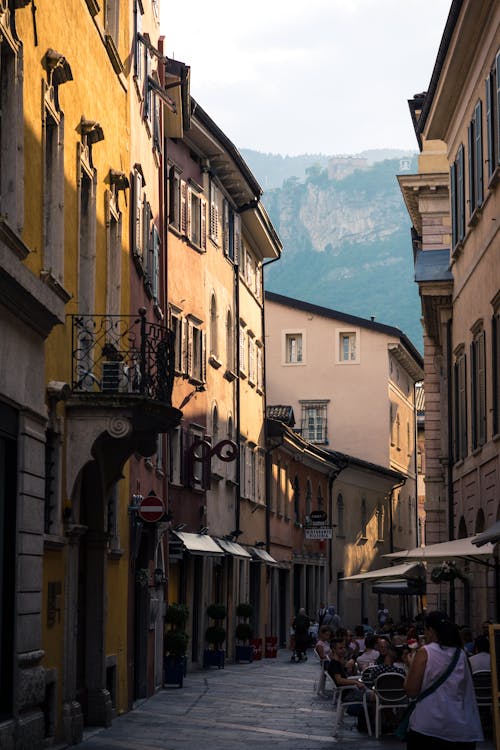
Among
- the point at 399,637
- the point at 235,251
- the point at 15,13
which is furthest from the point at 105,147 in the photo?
the point at 235,251

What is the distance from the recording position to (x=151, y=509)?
23.2m

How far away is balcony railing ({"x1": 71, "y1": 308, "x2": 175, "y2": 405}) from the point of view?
18.2 meters

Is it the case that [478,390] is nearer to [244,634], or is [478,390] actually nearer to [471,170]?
[471,170]

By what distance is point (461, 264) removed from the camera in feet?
102

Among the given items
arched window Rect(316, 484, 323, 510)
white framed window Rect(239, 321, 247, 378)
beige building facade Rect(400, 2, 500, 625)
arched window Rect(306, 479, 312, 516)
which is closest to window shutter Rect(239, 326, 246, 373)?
white framed window Rect(239, 321, 247, 378)

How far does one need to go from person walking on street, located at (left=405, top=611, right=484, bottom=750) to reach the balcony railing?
8.14m

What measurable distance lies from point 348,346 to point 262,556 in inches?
1063

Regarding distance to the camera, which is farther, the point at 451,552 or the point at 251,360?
the point at 251,360

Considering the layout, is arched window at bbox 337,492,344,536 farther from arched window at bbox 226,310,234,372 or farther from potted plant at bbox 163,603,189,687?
potted plant at bbox 163,603,189,687

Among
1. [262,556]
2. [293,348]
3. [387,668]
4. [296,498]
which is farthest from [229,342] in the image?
[293,348]

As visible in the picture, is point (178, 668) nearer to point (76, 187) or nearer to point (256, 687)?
point (256, 687)

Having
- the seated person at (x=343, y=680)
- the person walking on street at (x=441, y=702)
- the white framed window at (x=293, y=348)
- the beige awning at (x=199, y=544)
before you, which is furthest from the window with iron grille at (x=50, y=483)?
the white framed window at (x=293, y=348)

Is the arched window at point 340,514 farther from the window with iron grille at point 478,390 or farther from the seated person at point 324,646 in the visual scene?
the window with iron grille at point 478,390

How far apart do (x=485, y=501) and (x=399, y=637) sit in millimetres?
3420
